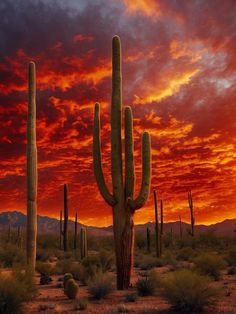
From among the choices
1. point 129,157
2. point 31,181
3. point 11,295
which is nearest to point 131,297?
point 11,295

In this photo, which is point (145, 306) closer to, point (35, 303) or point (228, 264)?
point (35, 303)

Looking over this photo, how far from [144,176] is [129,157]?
35.3 inches

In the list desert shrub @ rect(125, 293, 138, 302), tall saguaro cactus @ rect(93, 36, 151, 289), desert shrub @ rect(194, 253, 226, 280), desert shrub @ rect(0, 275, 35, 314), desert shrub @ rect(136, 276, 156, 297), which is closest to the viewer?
desert shrub @ rect(0, 275, 35, 314)

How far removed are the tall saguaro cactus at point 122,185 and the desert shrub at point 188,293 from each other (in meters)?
3.08

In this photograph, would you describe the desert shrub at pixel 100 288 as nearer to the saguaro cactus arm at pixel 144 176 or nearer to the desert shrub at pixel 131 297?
the desert shrub at pixel 131 297

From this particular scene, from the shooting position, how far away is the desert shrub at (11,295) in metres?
11.5

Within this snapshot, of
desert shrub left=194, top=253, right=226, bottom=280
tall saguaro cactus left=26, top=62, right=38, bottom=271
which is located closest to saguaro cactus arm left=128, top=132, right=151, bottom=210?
tall saguaro cactus left=26, top=62, right=38, bottom=271

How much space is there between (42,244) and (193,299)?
39981 mm

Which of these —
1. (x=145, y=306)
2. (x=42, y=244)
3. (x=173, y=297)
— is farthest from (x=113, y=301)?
(x=42, y=244)

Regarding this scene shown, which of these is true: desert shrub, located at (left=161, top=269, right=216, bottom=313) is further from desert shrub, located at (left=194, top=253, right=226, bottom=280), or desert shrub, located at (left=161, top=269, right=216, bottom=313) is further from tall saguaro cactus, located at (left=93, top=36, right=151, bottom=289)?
desert shrub, located at (left=194, top=253, right=226, bottom=280)

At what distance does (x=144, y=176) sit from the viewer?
1658 centimetres

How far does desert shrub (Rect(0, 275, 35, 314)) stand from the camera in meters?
11.5

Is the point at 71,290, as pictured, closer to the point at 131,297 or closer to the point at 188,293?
the point at 131,297

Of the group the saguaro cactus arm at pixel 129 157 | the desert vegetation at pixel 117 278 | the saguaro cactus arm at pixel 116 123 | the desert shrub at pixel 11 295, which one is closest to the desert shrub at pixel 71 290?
the desert vegetation at pixel 117 278
